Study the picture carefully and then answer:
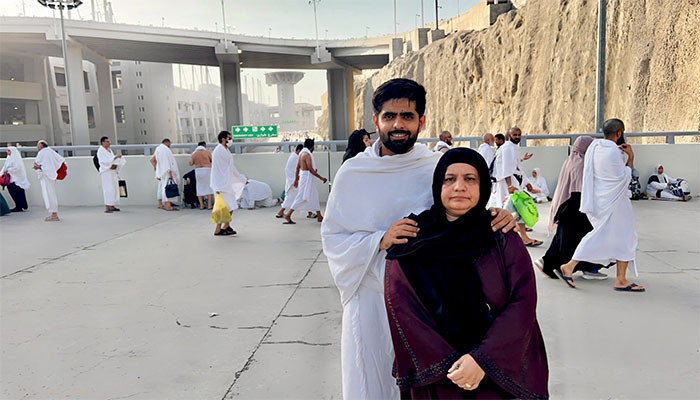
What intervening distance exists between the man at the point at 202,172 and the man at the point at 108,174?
73.2 inches

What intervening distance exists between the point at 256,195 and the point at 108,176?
3462 millimetres

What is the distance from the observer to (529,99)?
3158cm

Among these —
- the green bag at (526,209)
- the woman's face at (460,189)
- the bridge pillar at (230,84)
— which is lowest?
the green bag at (526,209)

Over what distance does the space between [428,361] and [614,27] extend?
25653 mm

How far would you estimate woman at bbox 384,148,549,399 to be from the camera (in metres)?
1.83

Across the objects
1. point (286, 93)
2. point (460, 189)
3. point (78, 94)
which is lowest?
point (460, 189)

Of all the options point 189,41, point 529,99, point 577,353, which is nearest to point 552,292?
point 577,353

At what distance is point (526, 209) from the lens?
6.49 m

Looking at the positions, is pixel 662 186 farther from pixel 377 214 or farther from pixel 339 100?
pixel 339 100

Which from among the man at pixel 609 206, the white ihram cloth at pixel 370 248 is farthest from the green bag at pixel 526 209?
the white ihram cloth at pixel 370 248

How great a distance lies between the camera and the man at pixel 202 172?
12.0 meters

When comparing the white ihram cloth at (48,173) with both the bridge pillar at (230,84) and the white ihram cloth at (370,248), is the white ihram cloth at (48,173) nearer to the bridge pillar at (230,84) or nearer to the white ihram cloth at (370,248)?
the white ihram cloth at (370,248)

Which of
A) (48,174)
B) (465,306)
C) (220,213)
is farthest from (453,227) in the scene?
(48,174)

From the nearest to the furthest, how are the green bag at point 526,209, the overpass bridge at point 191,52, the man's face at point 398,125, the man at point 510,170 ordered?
the man's face at point 398,125
the green bag at point 526,209
the man at point 510,170
the overpass bridge at point 191,52
